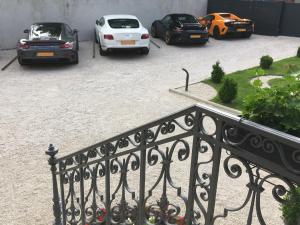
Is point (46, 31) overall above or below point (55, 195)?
above

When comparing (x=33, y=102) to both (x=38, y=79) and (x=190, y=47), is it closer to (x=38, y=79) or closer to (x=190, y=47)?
(x=38, y=79)

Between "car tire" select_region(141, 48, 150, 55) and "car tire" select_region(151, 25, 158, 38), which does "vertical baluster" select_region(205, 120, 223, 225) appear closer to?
"car tire" select_region(141, 48, 150, 55)

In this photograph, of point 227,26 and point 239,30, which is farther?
point 239,30

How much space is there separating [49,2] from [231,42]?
912 centimetres

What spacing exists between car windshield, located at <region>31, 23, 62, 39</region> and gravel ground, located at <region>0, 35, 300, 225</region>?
117 centimetres

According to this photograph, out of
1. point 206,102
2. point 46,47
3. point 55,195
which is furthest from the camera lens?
point 46,47

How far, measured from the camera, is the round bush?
9391 mm

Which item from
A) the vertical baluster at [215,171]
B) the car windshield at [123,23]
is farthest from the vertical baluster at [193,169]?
the car windshield at [123,23]

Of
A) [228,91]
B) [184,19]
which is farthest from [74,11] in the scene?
[228,91]

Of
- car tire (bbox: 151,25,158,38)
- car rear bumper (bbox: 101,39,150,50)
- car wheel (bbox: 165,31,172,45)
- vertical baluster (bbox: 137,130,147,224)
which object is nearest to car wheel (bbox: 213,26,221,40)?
car tire (bbox: 151,25,158,38)

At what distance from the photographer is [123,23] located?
15.1m

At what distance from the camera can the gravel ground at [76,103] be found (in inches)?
237

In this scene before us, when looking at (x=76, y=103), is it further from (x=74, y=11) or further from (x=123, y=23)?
(x=74, y=11)

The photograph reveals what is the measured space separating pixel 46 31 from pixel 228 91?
292 inches
